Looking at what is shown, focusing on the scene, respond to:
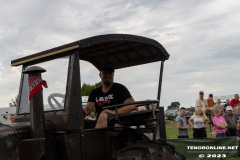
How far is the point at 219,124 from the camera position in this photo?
12906 millimetres

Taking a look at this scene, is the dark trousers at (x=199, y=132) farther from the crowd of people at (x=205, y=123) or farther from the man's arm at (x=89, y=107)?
the man's arm at (x=89, y=107)

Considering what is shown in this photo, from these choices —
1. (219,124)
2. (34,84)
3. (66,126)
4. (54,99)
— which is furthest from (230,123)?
Result: (34,84)

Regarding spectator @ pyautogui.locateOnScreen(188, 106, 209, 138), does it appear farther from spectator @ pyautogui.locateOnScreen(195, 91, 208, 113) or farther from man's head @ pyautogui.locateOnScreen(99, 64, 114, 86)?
man's head @ pyautogui.locateOnScreen(99, 64, 114, 86)

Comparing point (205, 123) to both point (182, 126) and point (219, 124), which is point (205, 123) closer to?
point (219, 124)

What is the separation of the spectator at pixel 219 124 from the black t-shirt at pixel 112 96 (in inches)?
293

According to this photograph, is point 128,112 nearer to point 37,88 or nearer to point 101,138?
point 101,138

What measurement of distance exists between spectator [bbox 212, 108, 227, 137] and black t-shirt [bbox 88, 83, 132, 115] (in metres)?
7.45

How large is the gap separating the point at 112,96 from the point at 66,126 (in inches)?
42.4

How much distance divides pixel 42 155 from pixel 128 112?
1.24 meters

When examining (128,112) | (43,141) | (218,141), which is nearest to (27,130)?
(43,141)

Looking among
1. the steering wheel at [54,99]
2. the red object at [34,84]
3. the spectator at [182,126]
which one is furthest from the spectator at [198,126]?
the red object at [34,84]

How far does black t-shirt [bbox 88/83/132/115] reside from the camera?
5.86 m

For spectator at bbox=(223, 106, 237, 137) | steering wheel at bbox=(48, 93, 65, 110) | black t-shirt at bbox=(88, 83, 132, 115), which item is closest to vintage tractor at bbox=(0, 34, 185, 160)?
steering wheel at bbox=(48, 93, 65, 110)

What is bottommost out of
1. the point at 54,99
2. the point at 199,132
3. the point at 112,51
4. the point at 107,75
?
the point at 199,132
